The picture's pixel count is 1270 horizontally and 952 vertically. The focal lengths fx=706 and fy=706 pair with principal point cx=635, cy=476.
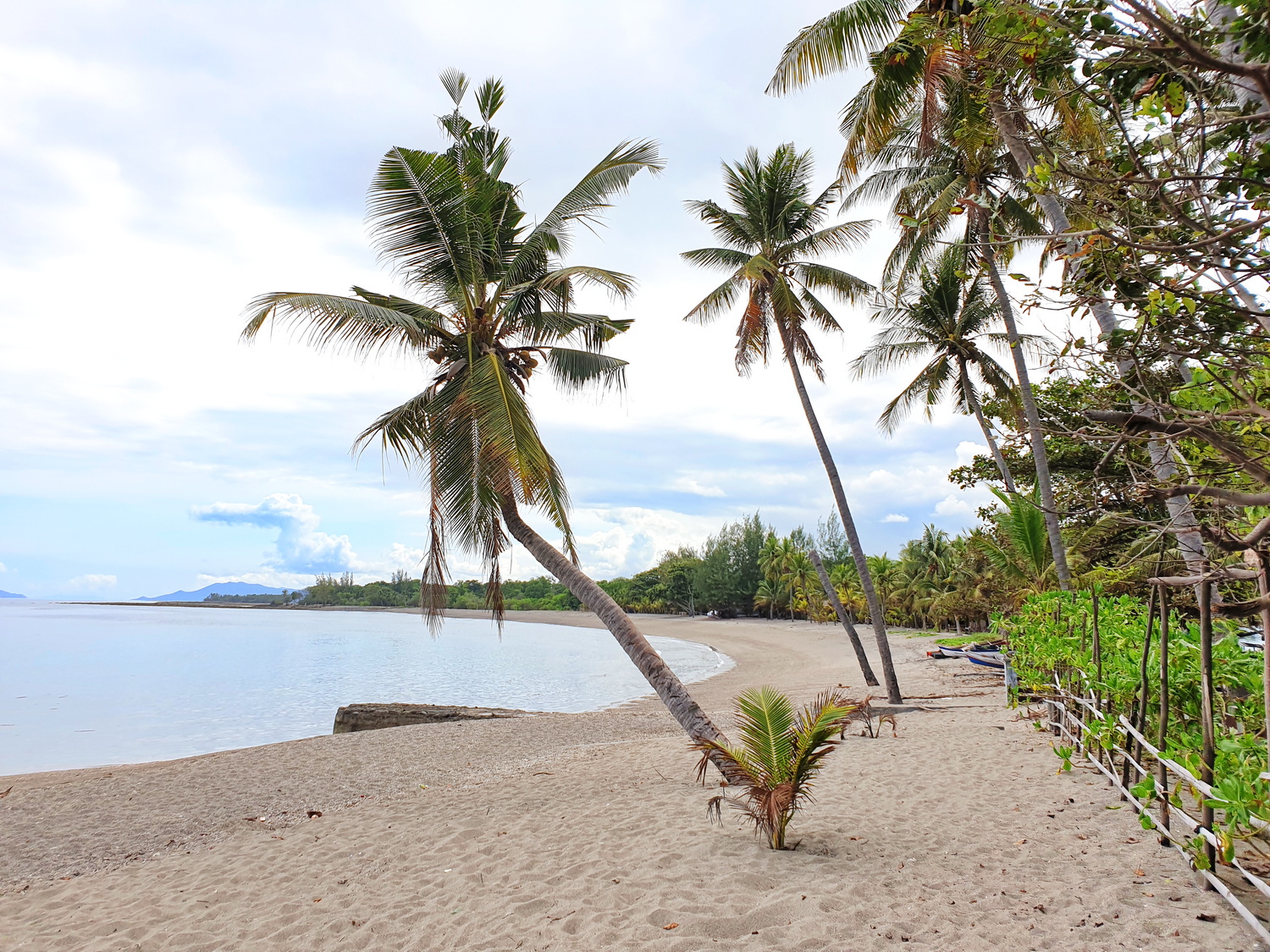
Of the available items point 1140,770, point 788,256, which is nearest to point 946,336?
point 788,256

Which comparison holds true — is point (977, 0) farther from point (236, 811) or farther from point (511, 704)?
point (511, 704)

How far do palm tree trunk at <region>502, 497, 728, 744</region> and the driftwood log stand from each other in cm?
616

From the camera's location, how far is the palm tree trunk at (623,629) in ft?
22.5

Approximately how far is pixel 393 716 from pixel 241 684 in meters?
15.3

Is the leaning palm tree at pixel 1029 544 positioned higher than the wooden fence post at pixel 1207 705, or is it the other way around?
the leaning palm tree at pixel 1029 544

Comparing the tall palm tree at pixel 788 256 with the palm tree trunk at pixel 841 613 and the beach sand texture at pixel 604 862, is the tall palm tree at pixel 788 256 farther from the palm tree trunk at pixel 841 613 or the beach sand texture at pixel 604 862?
the beach sand texture at pixel 604 862

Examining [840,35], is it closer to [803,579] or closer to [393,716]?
[393,716]

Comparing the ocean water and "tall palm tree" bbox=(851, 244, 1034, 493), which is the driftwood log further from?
"tall palm tree" bbox=(851, 244, 1034, 493)

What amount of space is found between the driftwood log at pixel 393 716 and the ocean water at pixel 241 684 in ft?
8.09

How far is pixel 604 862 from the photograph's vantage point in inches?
184

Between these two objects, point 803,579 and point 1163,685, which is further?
point 803,579

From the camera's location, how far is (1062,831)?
446 cm

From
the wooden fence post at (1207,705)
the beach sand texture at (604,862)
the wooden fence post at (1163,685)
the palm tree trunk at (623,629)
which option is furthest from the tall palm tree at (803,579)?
the wooden fence post at (1207,705)

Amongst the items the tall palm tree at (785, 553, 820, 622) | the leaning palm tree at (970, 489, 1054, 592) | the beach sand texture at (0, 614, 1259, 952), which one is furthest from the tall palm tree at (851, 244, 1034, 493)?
the tall palm tree at (785, 553, 820, 622)
